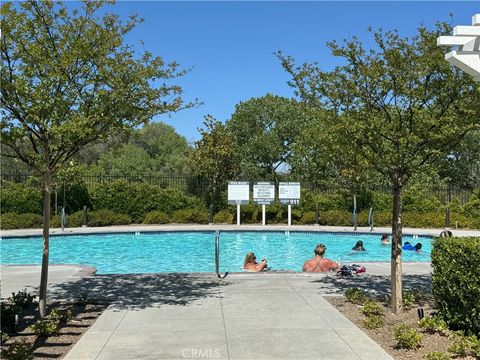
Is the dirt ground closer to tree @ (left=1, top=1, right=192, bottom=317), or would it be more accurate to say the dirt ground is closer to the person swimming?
tree @ (left=1, top=1, right=192, bottom=317)

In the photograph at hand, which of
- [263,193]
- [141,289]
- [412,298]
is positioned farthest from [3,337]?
[263,193]

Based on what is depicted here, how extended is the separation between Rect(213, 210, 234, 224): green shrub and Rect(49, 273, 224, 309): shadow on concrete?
695 inches

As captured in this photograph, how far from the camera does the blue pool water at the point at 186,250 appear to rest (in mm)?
18594

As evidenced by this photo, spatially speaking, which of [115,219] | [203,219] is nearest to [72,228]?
[115,219]

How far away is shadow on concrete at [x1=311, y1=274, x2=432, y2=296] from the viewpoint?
1088 centimetres

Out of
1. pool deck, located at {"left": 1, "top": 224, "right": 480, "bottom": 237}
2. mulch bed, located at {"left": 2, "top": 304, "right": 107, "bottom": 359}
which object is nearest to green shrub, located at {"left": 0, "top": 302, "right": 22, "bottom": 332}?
mulch bed, located at {"left": 2, "top": 304, "right": 107, "bottom": 359}

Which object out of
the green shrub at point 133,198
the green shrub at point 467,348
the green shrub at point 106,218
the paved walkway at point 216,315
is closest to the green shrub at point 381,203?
the green shrub at point 133,198

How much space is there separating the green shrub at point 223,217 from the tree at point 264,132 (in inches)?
452

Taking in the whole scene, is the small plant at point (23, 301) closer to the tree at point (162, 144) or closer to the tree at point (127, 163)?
the tree at point (127, 163)

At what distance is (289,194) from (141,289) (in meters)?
19.7

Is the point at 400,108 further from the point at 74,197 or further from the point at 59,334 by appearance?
the point at 74,197

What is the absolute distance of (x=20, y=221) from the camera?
2634 cm

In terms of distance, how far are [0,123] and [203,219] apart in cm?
2305

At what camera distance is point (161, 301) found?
968 centimetres
